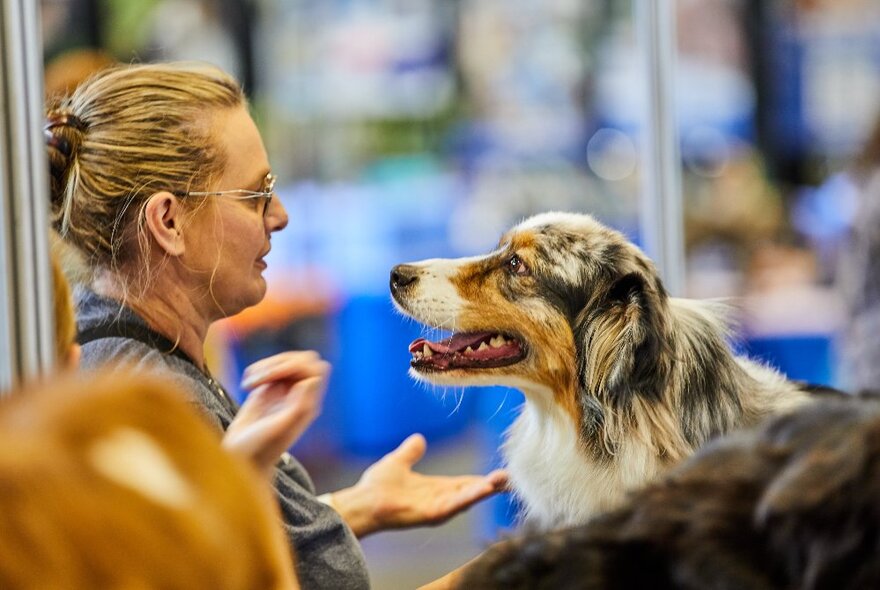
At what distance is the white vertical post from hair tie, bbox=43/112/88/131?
3.33 feet

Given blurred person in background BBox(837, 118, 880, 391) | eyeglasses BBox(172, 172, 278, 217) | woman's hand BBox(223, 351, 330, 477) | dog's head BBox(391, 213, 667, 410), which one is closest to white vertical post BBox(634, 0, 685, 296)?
dog's head BBox(391, 213, 667, 410)

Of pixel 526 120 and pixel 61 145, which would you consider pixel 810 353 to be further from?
pixel 61 145

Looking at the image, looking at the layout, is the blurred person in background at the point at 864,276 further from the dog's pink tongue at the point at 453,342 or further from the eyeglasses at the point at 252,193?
the eyeglasses at the point at 252,193

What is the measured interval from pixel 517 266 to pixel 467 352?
0.18 m

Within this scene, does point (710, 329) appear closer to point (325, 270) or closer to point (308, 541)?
point (308, 541)

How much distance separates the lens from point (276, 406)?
121 centimetres

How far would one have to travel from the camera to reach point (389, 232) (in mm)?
3969

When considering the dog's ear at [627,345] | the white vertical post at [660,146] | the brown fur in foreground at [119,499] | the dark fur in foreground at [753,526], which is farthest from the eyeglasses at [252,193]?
the brown fur in foreground at [119,499]

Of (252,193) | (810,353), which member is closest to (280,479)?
(252,193)

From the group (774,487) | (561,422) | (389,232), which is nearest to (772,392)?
(561,422)

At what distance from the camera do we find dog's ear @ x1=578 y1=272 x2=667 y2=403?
1582 mm

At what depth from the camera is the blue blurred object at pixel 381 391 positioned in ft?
5.85

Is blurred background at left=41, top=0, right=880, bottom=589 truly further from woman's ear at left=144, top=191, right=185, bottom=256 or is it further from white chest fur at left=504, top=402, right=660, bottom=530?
woman's ear at left=144, top=191, right=185, bottom=256

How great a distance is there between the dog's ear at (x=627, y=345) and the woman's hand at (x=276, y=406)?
481 mm
